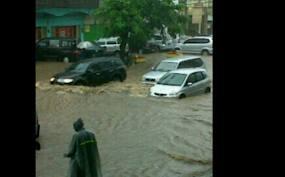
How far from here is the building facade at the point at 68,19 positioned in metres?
26.5

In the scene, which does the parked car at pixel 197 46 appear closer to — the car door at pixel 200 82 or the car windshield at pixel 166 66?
the car windshield at pixel 166 66

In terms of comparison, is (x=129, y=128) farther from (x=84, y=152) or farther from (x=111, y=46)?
(x=111, y=46)

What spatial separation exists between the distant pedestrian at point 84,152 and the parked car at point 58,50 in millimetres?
17321

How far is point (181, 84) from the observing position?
16.8 metres

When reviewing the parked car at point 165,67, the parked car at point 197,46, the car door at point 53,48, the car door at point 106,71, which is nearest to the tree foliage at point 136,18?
the car door at point 53,48

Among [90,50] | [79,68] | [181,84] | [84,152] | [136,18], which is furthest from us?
[90,50]

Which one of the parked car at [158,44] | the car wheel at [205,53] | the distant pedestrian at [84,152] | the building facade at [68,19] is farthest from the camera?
the parked car at [158,44]

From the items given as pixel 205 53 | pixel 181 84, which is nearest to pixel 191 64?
pixel 181 84

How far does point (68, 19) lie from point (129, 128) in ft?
51.6

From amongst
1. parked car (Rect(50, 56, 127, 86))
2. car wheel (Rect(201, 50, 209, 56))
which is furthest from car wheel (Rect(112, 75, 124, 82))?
car wheel (Rect(201, 50, 209, 56))

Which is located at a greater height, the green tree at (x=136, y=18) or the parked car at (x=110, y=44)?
the green tree at (x=136, y=18)

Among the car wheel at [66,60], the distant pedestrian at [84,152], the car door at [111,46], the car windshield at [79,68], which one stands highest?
the car door at [111,46]

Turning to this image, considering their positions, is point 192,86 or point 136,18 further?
point 136,18

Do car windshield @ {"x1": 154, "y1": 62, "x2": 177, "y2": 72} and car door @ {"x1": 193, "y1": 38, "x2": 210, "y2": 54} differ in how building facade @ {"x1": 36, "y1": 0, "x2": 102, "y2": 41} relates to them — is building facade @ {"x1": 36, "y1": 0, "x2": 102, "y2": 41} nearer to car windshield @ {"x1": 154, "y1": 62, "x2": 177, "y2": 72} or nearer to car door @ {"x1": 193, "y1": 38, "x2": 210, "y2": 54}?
car door @ {"x1": 193, "y1": 38, "x2": 210, "y2": 54}
